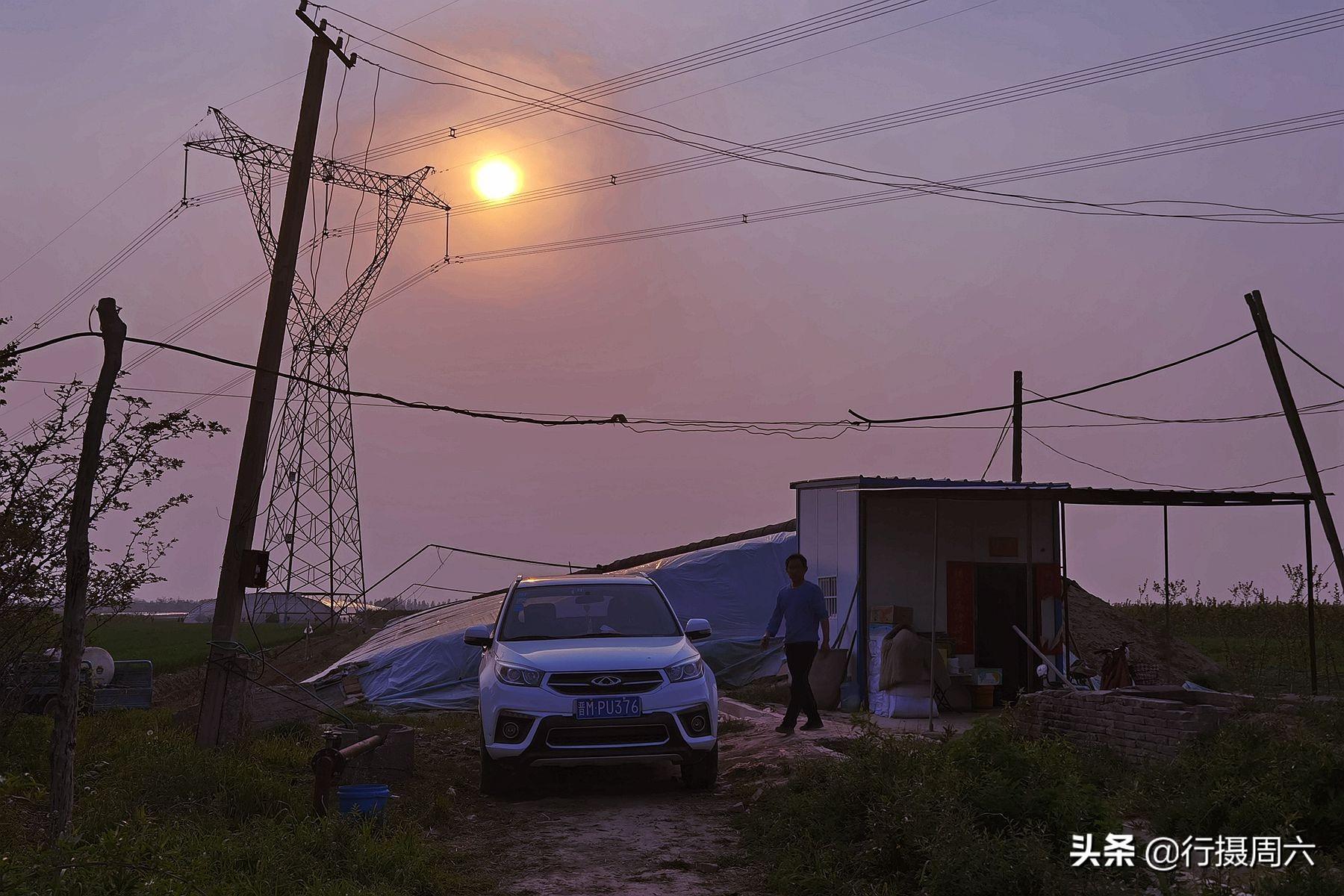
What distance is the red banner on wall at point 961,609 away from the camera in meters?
17.9

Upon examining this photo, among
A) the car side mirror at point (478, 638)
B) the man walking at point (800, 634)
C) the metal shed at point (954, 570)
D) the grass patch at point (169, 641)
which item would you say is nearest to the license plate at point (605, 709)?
the car side mirror at point (478, 638)

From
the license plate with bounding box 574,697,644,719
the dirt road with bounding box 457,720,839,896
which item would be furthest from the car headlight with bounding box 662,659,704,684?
the dirt road with bounding box 457,720,839,896

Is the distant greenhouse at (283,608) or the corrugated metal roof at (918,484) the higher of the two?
the corrugated metal roof at (918,484)

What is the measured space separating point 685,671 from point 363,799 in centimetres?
283

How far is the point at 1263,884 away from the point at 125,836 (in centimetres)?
595

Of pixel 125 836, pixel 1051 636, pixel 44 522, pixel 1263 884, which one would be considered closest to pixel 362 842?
pixel 125 836

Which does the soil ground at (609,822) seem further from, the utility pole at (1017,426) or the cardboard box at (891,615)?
the utility pole at (1017,426)

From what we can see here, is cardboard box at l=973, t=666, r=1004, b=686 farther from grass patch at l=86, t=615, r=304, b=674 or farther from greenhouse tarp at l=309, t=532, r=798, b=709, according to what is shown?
grass patch at l=86, t=615, r=304, b=674

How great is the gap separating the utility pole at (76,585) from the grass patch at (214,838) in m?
0.26

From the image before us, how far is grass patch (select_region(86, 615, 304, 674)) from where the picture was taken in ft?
105

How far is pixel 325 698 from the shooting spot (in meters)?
15.0

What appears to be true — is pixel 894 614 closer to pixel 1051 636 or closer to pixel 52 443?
pixel 1051 636

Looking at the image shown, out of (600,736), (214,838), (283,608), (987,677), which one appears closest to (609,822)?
(600,736)

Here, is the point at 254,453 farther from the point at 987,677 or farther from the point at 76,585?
the point at 987,677
